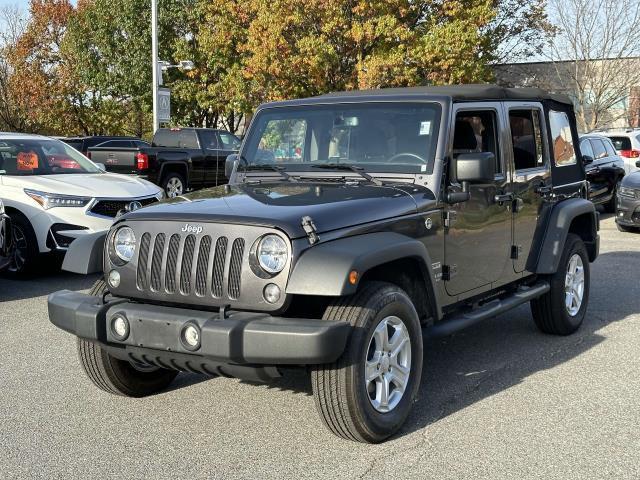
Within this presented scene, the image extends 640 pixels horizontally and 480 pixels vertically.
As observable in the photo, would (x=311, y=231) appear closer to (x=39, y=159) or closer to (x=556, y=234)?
(x=556, y=234)

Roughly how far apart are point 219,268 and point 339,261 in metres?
0.65

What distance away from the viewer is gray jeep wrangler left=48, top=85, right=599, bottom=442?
386 cm

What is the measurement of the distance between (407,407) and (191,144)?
15097 millimetres

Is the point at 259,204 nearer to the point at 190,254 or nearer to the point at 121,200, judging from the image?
the point at 190,254

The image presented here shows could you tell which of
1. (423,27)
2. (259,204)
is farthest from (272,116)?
(423,27)

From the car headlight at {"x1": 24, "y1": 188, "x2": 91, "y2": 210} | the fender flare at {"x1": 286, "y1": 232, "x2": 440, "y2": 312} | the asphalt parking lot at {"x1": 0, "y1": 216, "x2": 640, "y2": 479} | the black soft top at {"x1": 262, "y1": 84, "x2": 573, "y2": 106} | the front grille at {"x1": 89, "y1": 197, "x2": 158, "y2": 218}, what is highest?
the black soft top at {"x1": 262, "y1": 84, "x2": 573, "y2": 106}

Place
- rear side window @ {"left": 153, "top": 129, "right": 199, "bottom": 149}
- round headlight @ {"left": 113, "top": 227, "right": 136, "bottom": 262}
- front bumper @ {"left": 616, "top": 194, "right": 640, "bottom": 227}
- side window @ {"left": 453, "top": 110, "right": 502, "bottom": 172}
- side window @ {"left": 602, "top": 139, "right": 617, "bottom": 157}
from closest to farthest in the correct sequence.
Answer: round headlight @ {"left": 113, "top": 227, "right": 136, "bottom": 262}, side window @ {"left": 453, "top": 110, "right": 502, "bottom": 172}, front bumper @ {"left": 616, "top": 194, "right": 640, "bottom": 227}, side window @ {"left": 602, "top": 139, "right": 617, "bottom": 157}, rear side window @ {"left": 153, "top": 129, "right": 199, "bottom": 149}

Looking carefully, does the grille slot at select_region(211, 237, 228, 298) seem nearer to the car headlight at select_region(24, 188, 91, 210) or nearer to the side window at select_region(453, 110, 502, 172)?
the side window at select_region(453, 110, 502, 172)

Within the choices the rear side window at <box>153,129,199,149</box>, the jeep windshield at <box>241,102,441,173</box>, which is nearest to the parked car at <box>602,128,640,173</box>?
the rear side window at <box>153,129,199,149</box>

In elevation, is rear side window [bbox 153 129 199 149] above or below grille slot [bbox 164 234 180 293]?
above

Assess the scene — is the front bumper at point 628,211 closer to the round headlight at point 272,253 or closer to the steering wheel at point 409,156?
the steering wheel at point 409,156

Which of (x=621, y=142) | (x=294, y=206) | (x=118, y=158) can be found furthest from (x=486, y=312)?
(x=621, y=142)

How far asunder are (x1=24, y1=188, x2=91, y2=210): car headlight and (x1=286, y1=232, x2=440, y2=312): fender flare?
18.9ft

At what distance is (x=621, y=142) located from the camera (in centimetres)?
1859
